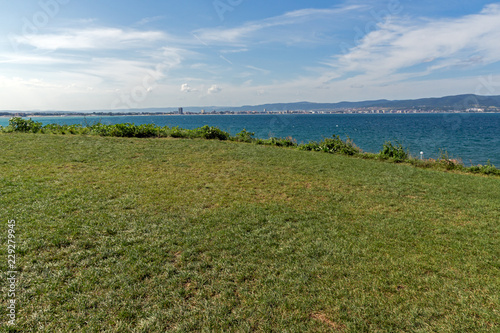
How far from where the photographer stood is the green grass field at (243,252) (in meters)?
2.98

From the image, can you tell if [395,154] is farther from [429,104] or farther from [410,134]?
[429,104]

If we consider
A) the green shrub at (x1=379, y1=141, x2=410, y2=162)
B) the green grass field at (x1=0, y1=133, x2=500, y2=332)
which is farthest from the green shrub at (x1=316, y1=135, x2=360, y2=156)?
the green grass field at (x1=0, y1=133, x2=500, y2=332)

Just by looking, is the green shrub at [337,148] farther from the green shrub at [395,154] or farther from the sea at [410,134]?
the green shrub at [395,154]

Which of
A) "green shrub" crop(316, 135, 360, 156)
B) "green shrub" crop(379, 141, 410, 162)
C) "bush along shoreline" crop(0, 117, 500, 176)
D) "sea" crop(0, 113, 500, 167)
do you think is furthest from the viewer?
"sea" crop(0, 113, 500, 167)

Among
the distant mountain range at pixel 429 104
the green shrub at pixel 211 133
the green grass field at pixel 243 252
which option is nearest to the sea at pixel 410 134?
the green shrub at pixel 211 133

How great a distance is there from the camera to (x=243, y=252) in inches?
168

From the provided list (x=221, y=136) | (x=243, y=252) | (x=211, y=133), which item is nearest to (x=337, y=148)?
(x=221, y=136)

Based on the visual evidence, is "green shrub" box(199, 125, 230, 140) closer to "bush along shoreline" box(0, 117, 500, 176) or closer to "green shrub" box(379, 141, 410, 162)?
"bush along shoreline" box(0, 117, 500, 176)

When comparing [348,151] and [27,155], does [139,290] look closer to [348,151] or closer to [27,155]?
[27,155]

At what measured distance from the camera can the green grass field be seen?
9.79 ft

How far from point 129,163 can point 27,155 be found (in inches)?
135

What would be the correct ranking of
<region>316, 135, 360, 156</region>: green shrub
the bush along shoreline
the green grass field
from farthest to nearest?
<region>316, 135, 360, 156</region>: green shrub → the bush along shoreline → the green grass field

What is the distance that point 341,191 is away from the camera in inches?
302

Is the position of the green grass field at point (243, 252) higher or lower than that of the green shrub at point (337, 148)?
lower
